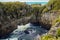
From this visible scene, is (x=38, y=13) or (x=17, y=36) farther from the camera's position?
(x=38, y=13)

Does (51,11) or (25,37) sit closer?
(25,37)

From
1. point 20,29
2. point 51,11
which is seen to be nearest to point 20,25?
point 20,29

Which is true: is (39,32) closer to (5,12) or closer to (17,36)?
(17,36)

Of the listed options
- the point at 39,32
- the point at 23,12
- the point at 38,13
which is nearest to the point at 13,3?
the point at 23,12

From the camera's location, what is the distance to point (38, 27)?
12.7 meters

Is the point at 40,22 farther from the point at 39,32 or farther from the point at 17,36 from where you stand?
the point at 17,36

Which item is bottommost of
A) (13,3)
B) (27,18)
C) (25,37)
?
(25,37)

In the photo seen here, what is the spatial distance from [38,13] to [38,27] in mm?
833

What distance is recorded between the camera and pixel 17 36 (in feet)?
38.1

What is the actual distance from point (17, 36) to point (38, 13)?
207 cm

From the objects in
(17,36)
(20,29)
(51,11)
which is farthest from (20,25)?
(51,11)

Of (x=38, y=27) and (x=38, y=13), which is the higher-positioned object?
(x=38, y=13)

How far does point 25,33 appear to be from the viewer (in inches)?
475

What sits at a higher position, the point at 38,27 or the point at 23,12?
the point at 23,12
